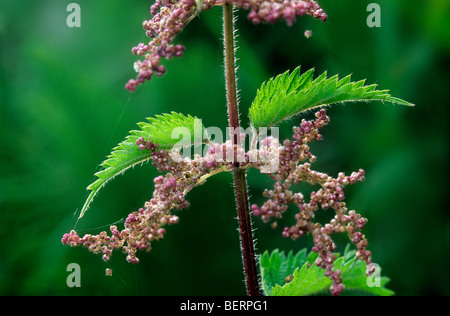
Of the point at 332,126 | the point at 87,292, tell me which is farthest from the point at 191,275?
the point at 332,126

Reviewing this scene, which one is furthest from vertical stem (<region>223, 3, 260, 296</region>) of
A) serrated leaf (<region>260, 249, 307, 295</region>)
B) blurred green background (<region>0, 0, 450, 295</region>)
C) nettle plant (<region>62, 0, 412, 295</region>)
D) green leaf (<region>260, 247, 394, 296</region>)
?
blurred green background (<region>0, 0, 450, 295</region>)

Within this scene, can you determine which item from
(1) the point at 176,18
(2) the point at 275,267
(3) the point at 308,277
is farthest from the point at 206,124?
(1) the point at 176,18

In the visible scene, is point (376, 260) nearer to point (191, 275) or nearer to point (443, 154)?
point (443, 154)

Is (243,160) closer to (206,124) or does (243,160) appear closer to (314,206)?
(314,206)

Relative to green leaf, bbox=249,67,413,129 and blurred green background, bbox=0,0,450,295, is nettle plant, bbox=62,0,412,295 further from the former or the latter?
blurred green background, bbox=0,0,450,295

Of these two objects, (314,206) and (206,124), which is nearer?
(314,206)

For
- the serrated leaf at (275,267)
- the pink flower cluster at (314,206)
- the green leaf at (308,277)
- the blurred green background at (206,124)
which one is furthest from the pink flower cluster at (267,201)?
the blurred green background at (206,124)

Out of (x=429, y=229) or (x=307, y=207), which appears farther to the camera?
(x=429, y=229)
